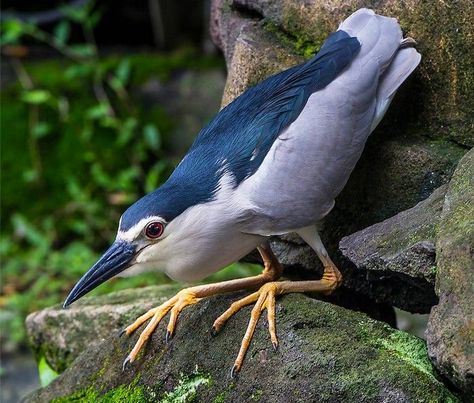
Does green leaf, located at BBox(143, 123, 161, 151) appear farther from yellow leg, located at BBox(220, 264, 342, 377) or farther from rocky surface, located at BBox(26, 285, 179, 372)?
yellow leg, located at BBox(220, 264, 342, 377)

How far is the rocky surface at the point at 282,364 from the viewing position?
9.03 ft

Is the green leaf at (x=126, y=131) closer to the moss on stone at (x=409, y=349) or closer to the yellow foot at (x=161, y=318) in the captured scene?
the yellow foot at (x=161, y=318)

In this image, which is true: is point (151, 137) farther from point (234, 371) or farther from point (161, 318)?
point (234, 371)

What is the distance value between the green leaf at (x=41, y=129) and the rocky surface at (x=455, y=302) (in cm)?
449

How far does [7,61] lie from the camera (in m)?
7.43

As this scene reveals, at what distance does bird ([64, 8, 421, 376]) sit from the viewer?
3059mm

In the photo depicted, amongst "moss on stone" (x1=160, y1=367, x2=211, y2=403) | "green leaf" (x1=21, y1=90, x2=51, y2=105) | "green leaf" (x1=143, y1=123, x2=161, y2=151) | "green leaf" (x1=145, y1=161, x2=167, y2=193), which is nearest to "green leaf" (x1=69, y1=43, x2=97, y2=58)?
"green leaf" (x1=21, y1=90, x2=51, y2=105)

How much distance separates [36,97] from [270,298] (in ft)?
13.5

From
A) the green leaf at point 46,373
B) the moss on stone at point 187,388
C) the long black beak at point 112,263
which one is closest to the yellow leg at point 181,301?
the moss on stone at point 187,388

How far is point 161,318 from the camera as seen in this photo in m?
3.42

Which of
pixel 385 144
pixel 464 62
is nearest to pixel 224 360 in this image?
pixel 385 144

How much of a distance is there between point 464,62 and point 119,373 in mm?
1638

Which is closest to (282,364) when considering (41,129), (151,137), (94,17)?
(151,137)

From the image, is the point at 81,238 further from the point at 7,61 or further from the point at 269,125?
the point at 269,125
